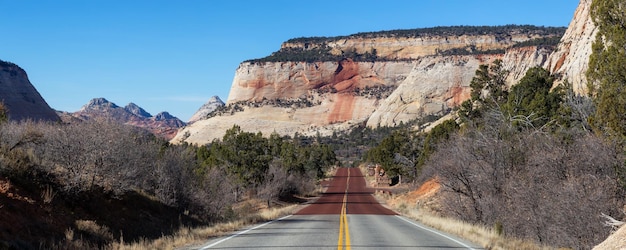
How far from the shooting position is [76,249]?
11.7 meters

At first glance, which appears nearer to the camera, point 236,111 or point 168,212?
point 168,212

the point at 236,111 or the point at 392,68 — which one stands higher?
the point at 392,68

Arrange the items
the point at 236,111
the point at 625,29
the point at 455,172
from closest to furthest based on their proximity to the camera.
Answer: the point at 625,29, the point at 455,172, the point at 236,111

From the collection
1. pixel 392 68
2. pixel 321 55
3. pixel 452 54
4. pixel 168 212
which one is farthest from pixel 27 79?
pixel 168 212

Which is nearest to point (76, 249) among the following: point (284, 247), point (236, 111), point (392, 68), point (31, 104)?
point (284, 247)

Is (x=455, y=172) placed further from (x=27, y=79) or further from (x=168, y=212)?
(x=27, y=79)

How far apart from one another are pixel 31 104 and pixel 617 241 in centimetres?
14646

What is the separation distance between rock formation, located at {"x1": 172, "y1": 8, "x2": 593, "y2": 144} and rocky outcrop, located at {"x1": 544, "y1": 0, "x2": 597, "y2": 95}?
55.9 m

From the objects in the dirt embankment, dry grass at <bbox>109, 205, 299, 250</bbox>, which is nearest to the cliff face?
dry grass at <bbox>109, 205, 299, 250</bbox>

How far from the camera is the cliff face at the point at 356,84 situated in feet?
445

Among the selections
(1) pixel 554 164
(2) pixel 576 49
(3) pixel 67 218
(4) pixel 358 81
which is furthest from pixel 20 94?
(1) pixel 554 164

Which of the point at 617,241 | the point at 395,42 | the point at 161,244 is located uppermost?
the point at 395,42

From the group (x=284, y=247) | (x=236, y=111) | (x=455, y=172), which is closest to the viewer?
(x=284, y=247)

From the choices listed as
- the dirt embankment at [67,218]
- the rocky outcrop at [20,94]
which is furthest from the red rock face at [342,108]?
the dirt embankment at [67,218]
